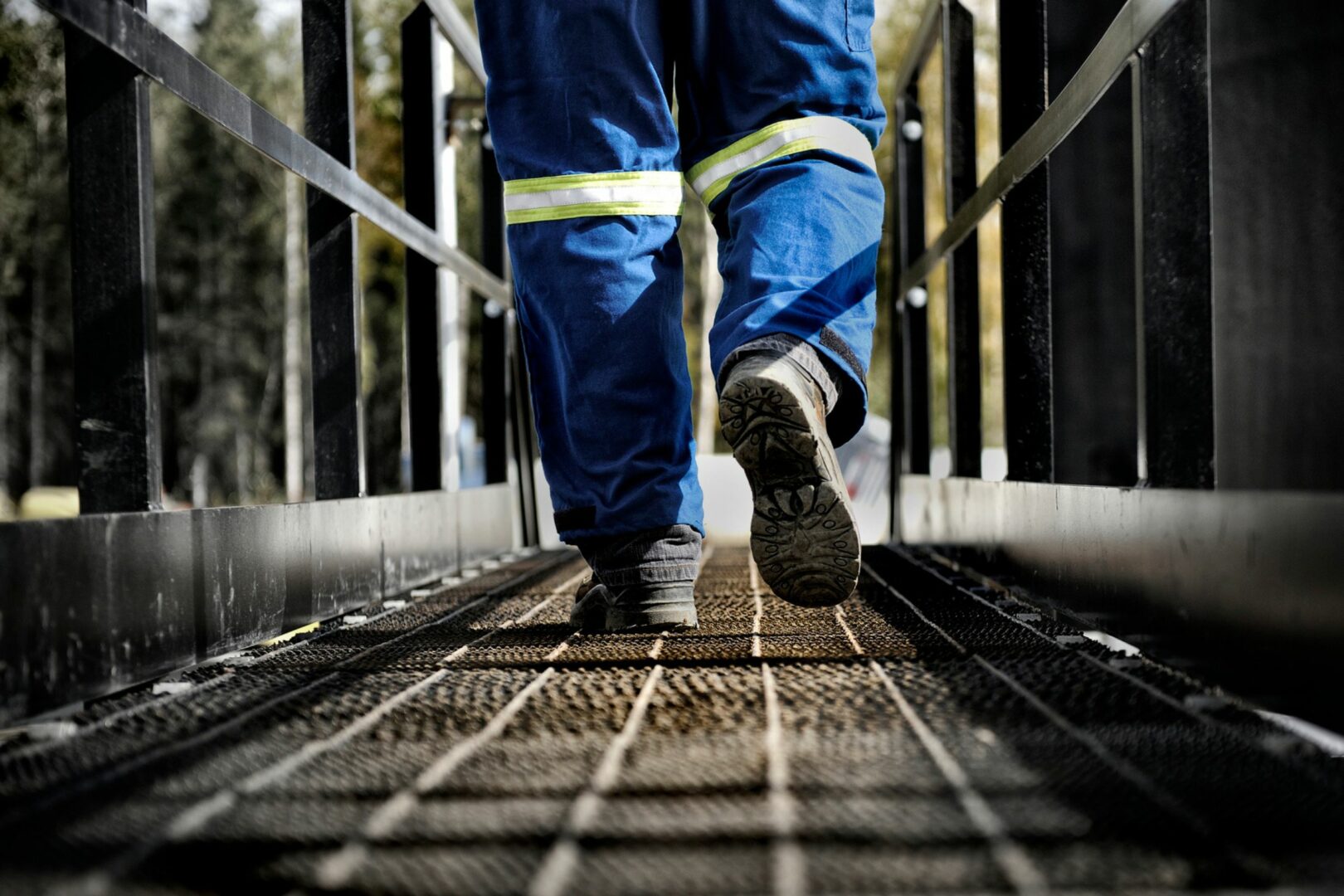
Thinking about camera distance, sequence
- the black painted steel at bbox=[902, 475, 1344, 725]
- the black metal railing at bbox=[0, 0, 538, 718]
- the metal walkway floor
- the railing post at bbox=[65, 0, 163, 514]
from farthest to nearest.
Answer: the railing post at bbox=[65, 0, 163, 514], the black metal railing at bbox=[0, 0, 538, 718], the black painted steel at bbox=[902, 475, 1344, 725], the metal walkway floor

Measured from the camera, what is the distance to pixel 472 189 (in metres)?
21.7

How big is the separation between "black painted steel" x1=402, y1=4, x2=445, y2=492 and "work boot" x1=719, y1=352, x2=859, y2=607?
4.34 feet

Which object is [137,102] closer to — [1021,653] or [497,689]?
[497,689]

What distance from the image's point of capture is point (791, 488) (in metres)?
1.59

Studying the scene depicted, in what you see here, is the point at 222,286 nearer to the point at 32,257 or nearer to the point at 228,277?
the point at 228,277

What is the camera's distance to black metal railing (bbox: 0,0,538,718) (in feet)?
4.06

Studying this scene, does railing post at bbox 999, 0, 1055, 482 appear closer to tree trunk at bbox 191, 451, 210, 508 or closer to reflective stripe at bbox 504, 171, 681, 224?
reflective stripe at bbox 504, 171, 681, 224

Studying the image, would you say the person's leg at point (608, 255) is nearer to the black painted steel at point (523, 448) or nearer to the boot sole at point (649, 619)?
the boot sole at point (649, 619)

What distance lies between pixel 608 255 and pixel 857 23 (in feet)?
1.53

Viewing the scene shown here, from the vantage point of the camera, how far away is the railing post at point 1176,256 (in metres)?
1.30

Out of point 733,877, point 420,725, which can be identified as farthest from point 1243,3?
point 733,877

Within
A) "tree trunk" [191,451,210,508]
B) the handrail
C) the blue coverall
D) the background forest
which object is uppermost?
the background forest

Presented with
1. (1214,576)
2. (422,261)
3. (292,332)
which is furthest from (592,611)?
(292,332)

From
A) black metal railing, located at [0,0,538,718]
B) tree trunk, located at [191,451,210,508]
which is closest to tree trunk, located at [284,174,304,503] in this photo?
tree trunk, located at [191,451,210,508]
